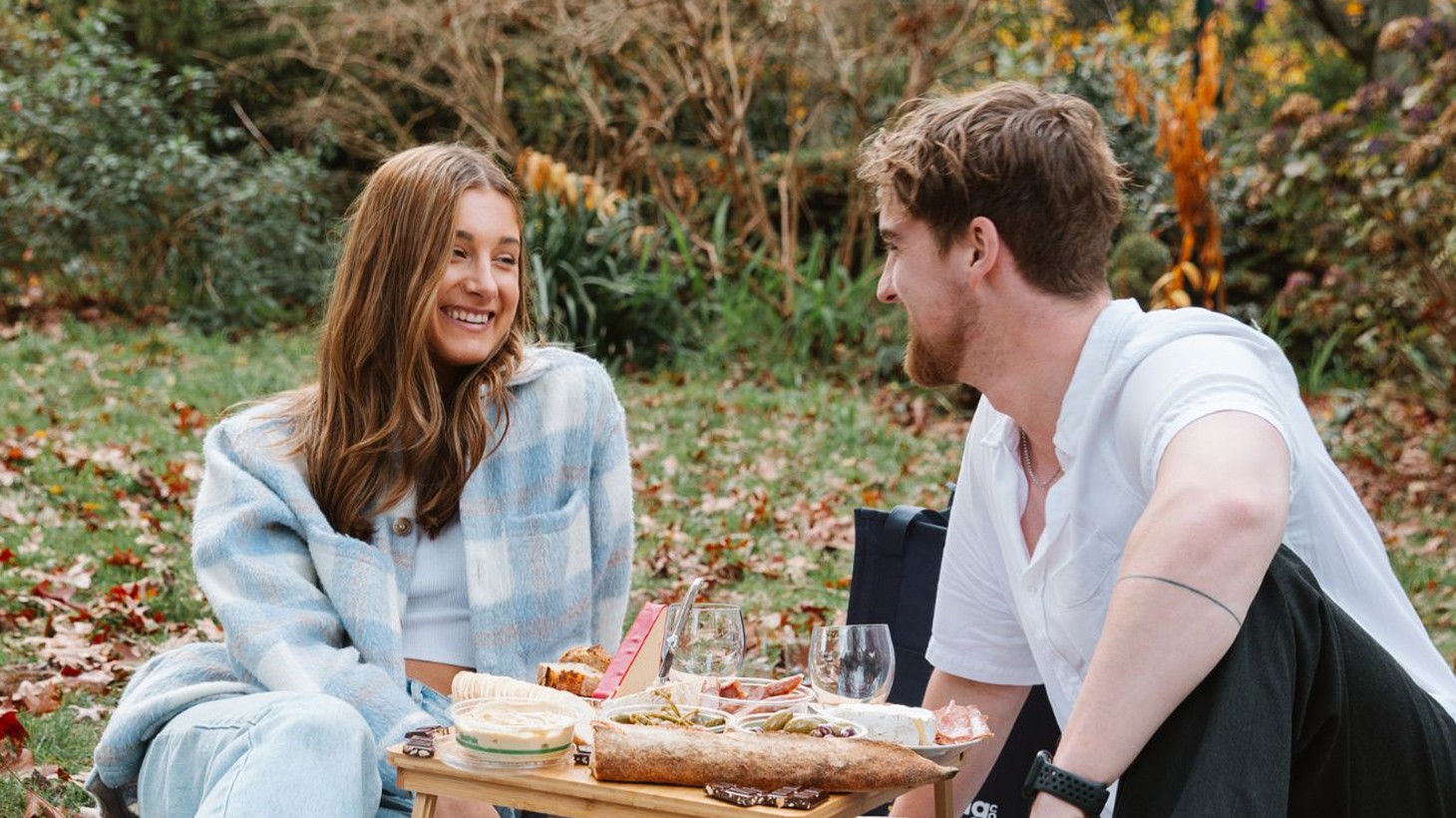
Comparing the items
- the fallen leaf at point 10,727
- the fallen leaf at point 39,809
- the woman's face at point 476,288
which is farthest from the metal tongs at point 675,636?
the fallen leaf at point 10,727

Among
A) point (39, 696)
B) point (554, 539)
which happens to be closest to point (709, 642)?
point (554, 539)

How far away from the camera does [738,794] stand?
1874 mm

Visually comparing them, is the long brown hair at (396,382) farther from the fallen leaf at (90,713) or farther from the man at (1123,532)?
the fallen leaf at (90,713)

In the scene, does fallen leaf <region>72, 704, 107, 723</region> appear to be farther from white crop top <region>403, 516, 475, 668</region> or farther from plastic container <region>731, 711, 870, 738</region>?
plastic container <region>731, 711, 870, 738</region>

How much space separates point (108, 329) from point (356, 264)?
7.88 m

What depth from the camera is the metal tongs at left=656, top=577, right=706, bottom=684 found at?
236cm

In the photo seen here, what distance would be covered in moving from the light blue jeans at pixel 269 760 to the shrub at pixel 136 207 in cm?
885

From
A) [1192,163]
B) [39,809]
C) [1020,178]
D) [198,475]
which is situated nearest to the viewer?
[1020,178]

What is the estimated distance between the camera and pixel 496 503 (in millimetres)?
2986

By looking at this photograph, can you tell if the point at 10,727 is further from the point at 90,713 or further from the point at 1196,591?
the point at 1196,591

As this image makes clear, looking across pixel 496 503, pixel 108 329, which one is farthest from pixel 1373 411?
pixel 108 329

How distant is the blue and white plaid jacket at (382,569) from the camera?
2.67m

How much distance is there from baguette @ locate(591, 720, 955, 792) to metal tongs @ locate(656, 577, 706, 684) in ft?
1.30

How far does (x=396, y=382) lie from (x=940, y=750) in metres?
1.46
